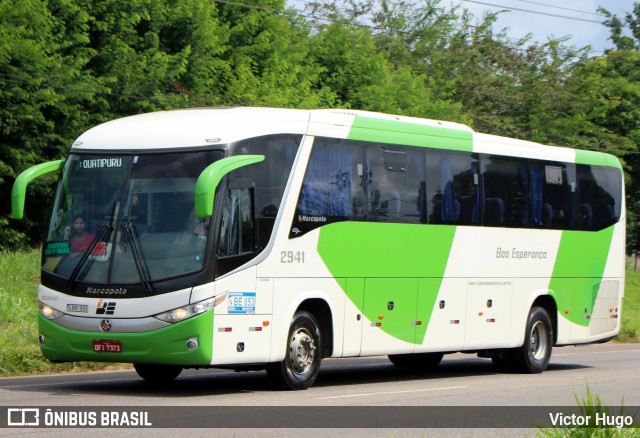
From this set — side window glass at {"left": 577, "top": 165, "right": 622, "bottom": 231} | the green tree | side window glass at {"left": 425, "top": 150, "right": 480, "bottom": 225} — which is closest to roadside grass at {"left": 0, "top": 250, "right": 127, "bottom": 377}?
the green tree

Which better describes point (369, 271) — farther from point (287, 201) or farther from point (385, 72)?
point (385, 72)

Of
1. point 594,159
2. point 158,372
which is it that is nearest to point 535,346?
point 594,159

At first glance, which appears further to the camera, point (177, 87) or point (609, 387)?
point (177, 87)

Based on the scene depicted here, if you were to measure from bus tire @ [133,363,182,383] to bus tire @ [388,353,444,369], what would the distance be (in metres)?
→ 5.18

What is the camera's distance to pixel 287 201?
1473cm

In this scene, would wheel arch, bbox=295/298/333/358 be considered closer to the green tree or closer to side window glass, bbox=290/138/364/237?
side window glass, bbox=290/138/364/237

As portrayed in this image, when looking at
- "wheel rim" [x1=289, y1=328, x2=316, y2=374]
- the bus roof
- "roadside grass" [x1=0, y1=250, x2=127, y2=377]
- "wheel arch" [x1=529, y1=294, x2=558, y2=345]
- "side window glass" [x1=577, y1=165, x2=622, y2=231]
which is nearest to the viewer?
the bus roof

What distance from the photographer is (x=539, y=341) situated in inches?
793

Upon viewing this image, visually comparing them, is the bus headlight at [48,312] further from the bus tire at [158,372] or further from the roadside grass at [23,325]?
the roadside grass at [23,325]

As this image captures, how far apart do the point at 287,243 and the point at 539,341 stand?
6914 mm

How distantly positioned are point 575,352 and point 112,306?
50.7ft

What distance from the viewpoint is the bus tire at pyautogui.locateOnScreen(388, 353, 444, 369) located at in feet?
65.8

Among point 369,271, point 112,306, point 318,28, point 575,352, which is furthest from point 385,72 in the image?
point 112,306

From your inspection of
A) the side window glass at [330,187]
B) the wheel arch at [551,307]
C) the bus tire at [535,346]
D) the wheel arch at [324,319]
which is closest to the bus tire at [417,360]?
the bus tire at [535,346]
